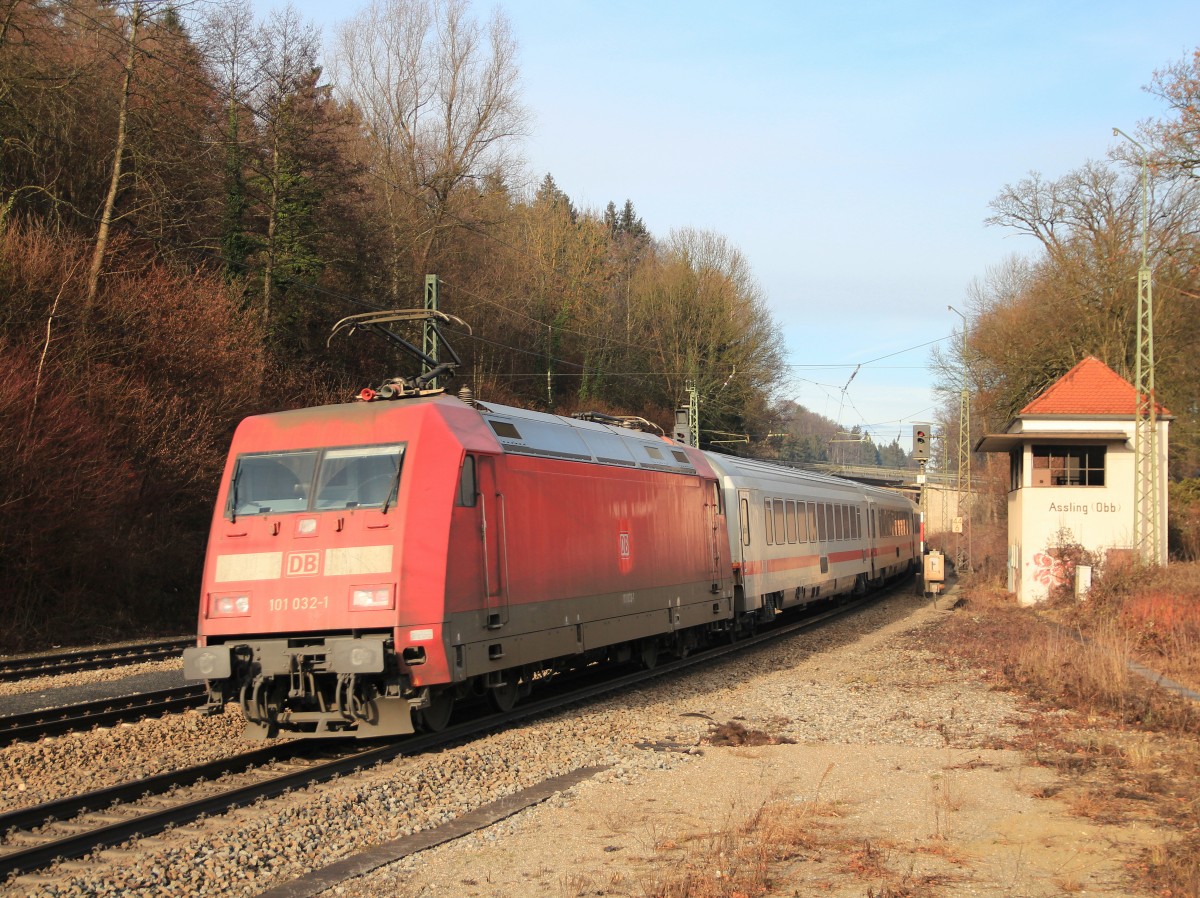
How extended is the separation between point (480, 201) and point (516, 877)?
3786cm

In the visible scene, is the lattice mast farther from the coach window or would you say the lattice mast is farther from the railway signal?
the coach window

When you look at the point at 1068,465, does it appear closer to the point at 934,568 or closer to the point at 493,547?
the point at 934,568

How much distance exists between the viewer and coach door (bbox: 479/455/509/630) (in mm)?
10469

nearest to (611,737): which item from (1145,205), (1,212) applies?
(1,212)

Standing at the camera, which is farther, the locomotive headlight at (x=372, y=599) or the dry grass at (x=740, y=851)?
the locomotive headlight at (x=372, y=599)

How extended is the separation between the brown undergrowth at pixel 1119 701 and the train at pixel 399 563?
4.97 meters

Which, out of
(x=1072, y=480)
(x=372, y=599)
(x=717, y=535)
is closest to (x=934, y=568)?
(x=1072, y=480)

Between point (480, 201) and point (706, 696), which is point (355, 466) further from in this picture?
point (480, 201)

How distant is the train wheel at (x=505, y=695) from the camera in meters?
11.7

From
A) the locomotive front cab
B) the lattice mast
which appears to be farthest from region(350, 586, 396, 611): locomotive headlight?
the lattice mast

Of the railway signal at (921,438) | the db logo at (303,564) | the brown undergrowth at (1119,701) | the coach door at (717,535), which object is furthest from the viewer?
the railway signal at (921,438)

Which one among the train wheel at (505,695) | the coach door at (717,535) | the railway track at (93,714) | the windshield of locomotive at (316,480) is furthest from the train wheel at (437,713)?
the coach door at (717,535)

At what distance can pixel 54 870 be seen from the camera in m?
6.39

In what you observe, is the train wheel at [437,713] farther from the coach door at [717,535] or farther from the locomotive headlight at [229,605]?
the coach door at [717,535]
